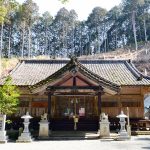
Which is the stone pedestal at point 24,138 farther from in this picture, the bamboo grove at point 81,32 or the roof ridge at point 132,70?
the bamboo grove at point 81,32

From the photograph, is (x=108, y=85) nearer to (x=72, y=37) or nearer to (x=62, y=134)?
(x=62, y=134)

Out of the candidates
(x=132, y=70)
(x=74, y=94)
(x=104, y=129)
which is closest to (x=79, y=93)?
(x=74, y=94)

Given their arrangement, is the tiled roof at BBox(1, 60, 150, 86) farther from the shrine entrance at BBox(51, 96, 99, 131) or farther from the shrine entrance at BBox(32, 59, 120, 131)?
the shrine entrance at BBox(51, 96, 99, 131)

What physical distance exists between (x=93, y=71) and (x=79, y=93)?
18.5 feet

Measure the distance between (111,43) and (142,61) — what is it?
26.7m

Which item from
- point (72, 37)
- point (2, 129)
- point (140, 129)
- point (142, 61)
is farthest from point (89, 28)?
point (2, 129)

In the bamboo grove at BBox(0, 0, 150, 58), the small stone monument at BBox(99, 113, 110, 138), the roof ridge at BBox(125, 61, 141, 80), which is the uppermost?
the bamboo grove at BBox(0, 0, 150, 58)

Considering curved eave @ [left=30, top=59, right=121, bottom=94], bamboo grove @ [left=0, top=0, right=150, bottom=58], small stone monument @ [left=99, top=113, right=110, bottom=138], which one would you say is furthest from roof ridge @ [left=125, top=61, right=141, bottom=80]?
bamboo grove @ [left=0, top=0, right=150, bottom=58]

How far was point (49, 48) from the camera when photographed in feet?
259

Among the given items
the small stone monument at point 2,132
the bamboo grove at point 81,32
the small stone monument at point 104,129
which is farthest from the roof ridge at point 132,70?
the bamboo grove at point 81,32

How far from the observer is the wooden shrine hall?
19500 millimetres

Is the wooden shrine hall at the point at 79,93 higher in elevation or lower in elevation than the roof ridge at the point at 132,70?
lower

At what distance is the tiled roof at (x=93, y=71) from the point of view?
22953 mm

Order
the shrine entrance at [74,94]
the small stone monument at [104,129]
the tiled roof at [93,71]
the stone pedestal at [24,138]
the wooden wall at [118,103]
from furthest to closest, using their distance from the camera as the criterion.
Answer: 1. the tiled roof at [93,71]
2. the wooden wall at [118,103]
3. the shrine entrance at [74,94]
4. the small stone monument at [104,129]
5. the stone pedestal at [24,138]
